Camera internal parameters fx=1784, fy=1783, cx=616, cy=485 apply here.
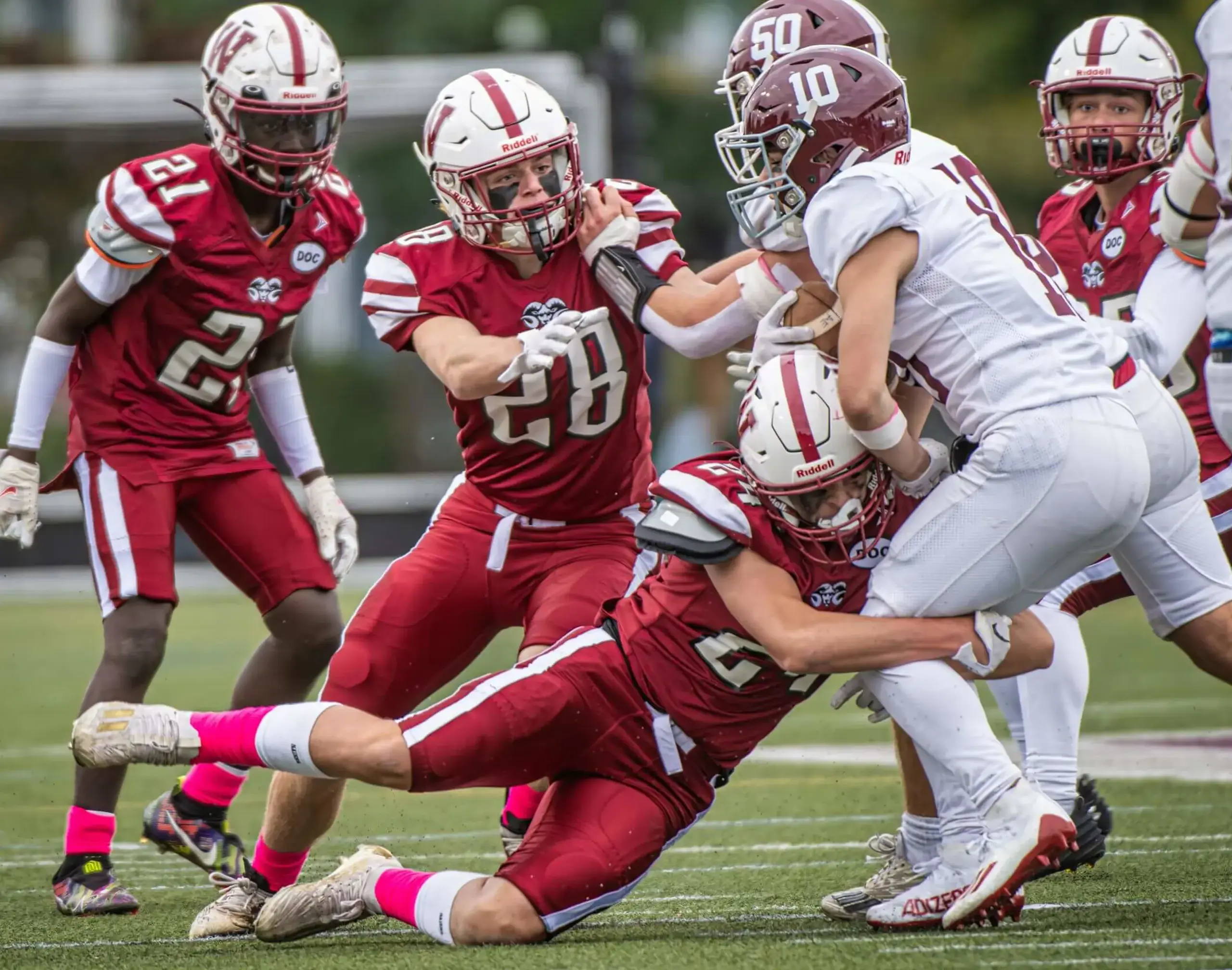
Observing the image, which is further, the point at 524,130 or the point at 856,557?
the point at 524,130

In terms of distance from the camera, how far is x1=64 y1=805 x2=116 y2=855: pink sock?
4.34 metres

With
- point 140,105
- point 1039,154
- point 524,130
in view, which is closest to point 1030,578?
point 524,130

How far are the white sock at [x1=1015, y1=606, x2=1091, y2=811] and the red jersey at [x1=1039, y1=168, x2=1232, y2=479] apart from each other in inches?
33.0

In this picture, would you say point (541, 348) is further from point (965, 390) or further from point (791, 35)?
point (791, 35)

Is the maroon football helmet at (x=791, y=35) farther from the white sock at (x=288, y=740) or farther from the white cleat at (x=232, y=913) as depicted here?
the white cleat at (x=232, y=913)

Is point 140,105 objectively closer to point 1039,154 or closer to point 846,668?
point 1039,154

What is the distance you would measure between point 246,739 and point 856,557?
1.26m

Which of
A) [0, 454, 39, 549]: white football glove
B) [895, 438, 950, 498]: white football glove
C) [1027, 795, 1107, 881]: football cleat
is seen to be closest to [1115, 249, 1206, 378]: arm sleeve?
[895, 438, 950, 498]: white football glove

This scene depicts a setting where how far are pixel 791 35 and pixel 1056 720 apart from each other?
181 cm

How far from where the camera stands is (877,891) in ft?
12.5

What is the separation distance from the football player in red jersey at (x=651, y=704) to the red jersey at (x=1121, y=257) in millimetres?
1509

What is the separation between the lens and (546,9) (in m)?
21.9

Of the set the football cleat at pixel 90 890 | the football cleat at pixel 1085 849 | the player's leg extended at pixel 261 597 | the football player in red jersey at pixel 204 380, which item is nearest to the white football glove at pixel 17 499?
the football player in red jersey at pixel 204 380

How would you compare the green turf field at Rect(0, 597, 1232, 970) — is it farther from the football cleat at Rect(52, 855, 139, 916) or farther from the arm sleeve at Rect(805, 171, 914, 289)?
the arm sleeve at Rect(805, 171, 914, 289)
